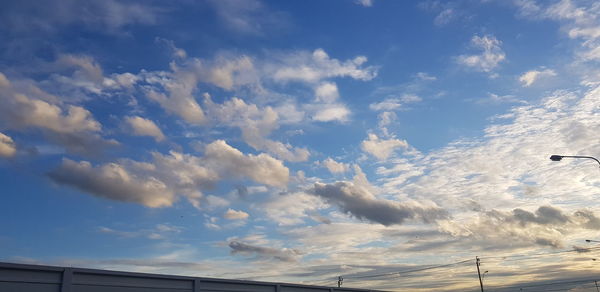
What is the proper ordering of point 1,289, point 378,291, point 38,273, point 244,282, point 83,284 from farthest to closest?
point 378,291
point 244,282
point 83,284
point 38,273
point 1,289

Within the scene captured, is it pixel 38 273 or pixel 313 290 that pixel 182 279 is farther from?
pixel 313 290

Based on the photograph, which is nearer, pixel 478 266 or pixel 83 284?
pixel 83 284

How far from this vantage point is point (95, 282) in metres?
20.8

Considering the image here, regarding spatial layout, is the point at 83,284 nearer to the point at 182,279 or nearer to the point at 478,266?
the point at 182,279

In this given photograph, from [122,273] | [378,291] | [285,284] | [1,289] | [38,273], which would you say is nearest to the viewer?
[1,289]

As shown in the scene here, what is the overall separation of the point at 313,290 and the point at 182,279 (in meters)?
13.3

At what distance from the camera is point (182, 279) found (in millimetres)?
24875

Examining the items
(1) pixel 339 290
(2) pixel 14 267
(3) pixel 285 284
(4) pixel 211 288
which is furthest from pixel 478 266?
(2) pixel 14 267

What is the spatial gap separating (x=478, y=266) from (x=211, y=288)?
68269 millimetres

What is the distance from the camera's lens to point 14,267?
58.8ft

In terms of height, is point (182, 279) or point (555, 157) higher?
point (555, 157)

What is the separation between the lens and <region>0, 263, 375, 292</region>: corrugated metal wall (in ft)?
59.2

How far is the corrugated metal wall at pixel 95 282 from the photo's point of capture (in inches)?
711

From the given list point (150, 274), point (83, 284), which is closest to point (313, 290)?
point (150, 274)
